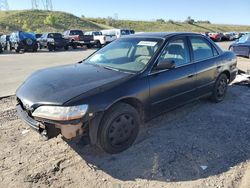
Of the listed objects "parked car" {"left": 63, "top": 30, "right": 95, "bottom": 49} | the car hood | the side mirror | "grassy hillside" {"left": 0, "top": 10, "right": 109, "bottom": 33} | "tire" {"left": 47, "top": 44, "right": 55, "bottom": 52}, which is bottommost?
"tire" {"left": 47, "top": 44, "right": 55, "bottom": 52}

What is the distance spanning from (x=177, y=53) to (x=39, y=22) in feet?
181

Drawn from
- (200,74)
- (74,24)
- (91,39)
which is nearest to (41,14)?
(74,24)

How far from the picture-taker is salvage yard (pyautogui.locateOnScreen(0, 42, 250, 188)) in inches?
127

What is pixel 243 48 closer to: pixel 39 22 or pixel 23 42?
pixel 23 42

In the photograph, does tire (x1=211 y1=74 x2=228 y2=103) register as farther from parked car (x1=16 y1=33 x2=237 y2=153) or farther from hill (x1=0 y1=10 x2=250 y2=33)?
hill (x1=0 y1=10 x2=250 y2=33)

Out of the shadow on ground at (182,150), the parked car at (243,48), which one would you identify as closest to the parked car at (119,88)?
the shadow on ground at (182,150)

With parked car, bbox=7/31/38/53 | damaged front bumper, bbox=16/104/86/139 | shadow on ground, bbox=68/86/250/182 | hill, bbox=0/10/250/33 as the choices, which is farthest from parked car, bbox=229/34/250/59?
hill, bbox=0/10/250/33

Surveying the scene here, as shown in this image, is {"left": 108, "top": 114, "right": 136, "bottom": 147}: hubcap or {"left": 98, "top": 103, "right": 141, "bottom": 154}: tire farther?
{"left": 108, "top": 114, "right": 136, "bottom": 147}: hubcap

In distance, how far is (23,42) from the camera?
2259cm

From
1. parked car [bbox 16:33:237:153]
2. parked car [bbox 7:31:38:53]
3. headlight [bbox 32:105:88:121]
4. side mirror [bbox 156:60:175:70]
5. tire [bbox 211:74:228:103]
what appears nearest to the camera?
headlight [bbox 32:105:88:121]

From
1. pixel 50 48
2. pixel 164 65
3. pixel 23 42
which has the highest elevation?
pixel 164 65

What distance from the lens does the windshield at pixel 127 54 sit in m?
4.23

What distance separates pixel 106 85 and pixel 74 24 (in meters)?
57.9

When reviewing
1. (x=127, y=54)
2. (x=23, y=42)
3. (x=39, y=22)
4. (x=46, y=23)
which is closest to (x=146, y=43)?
(x=127, y=54)
